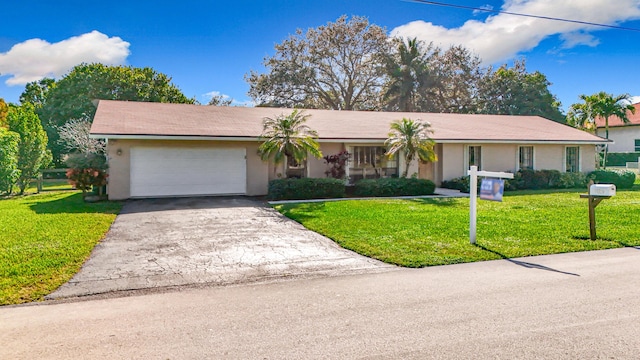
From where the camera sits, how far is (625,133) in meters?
36.1

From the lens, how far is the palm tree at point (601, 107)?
29.9m

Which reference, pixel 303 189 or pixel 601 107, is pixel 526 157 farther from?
pixel 601 107

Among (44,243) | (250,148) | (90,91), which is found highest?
(90,91)

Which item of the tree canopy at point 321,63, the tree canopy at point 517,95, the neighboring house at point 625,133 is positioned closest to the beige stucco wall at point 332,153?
the tree canopy at point 517,95

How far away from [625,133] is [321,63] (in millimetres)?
25892

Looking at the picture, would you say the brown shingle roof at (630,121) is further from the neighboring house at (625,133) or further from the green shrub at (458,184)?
the green shrub at (458,184)

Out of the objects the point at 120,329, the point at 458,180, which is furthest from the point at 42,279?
the point at 458,180

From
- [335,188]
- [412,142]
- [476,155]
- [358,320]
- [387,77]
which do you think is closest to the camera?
[358,320]

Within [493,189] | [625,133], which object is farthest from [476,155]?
[625,133]

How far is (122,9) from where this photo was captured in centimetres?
1541

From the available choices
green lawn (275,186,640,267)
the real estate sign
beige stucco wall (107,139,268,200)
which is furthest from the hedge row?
the real estate sign

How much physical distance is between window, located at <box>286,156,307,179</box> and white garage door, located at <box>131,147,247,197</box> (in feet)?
5.65

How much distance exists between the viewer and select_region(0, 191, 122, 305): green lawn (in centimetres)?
539

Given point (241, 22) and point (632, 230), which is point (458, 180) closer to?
point (632, 230)
